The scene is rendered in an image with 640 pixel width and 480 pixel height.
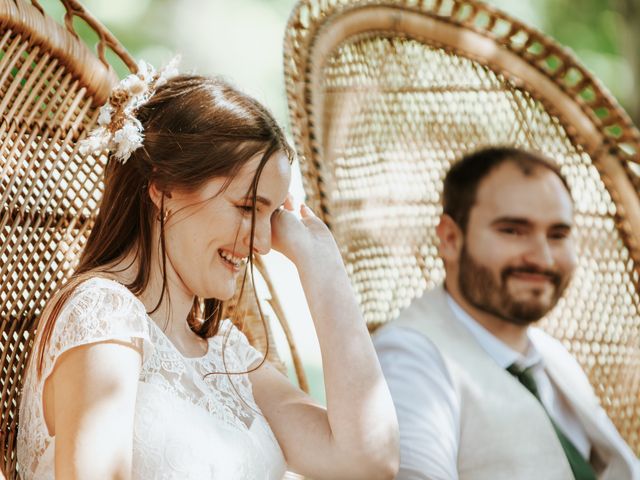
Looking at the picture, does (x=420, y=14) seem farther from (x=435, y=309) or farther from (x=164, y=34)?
(x=164, y=34)

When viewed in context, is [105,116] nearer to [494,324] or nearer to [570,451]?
[494,324]

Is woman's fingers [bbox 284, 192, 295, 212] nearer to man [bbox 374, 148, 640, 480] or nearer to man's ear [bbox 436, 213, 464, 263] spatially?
man [bbox 374, 148, 640, 480]

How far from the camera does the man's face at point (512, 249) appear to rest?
6.98ft

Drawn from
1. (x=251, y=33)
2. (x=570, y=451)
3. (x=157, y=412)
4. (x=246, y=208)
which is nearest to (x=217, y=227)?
(x=246, y=208)

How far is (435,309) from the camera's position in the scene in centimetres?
208

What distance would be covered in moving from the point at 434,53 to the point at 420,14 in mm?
123

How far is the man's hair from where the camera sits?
219cm

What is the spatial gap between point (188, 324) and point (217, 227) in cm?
26

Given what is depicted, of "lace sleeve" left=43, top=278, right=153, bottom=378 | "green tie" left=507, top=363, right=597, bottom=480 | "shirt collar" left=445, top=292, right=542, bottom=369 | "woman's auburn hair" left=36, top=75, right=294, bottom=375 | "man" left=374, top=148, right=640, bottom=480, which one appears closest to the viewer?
"lace sleeve" left=43, top=278, right=153, bottom=378

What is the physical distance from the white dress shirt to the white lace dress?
1.24ft

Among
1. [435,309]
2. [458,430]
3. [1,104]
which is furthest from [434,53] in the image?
[1,104]

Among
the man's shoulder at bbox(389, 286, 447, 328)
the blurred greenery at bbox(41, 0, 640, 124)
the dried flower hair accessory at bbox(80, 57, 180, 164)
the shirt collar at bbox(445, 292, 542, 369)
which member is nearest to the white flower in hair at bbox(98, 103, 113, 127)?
the dried flower hair accessory at bbox(80, 57, 180, 164)

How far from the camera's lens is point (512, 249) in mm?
2133

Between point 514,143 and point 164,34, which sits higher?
point 514,143
